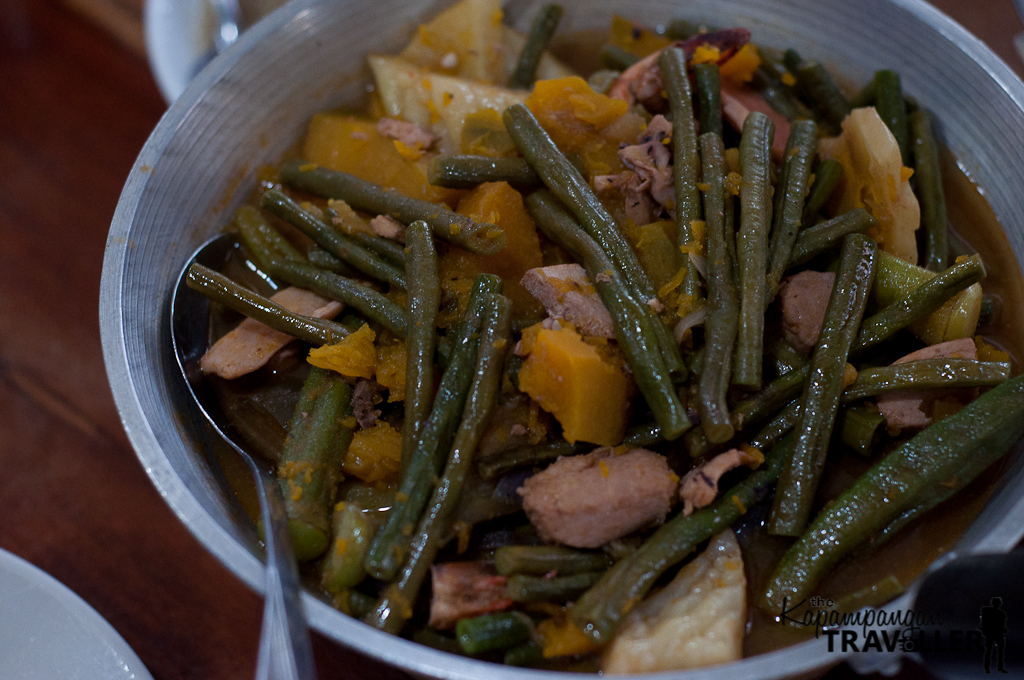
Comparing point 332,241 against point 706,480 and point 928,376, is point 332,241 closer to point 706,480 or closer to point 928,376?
point 706,480

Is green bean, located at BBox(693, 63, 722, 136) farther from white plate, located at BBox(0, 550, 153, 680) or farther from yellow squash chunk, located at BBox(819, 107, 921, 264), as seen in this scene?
white plate, located at BBox(0, 550, 153, 680)

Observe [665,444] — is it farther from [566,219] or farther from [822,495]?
[566,219]

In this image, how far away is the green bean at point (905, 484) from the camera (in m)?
1.83

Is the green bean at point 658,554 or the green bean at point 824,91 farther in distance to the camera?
the green bean at point 824,91

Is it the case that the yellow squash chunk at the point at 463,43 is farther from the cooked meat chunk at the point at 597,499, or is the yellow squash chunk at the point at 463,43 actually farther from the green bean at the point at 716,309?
the cooked meat chunk at the point at 597,499

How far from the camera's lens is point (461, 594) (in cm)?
178

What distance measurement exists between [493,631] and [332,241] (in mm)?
1372

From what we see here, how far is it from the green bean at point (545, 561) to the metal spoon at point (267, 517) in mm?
514

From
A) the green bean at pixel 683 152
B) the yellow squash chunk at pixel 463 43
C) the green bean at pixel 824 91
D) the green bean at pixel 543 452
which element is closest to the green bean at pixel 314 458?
the green bean at pixel 543 452

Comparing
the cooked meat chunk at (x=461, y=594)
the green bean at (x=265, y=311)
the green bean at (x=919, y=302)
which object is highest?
the green bean at (x=919, y=302)

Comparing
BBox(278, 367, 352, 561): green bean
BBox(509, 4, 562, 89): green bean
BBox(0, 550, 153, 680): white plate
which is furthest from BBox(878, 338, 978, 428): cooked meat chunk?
BBox(0, 550, 153, 680): white plate

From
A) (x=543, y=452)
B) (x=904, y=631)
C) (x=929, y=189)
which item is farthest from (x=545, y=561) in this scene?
(x=929, y=189)

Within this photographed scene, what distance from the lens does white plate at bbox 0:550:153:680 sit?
199 cm

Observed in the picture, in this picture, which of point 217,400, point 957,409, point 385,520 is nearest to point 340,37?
point 217,400
